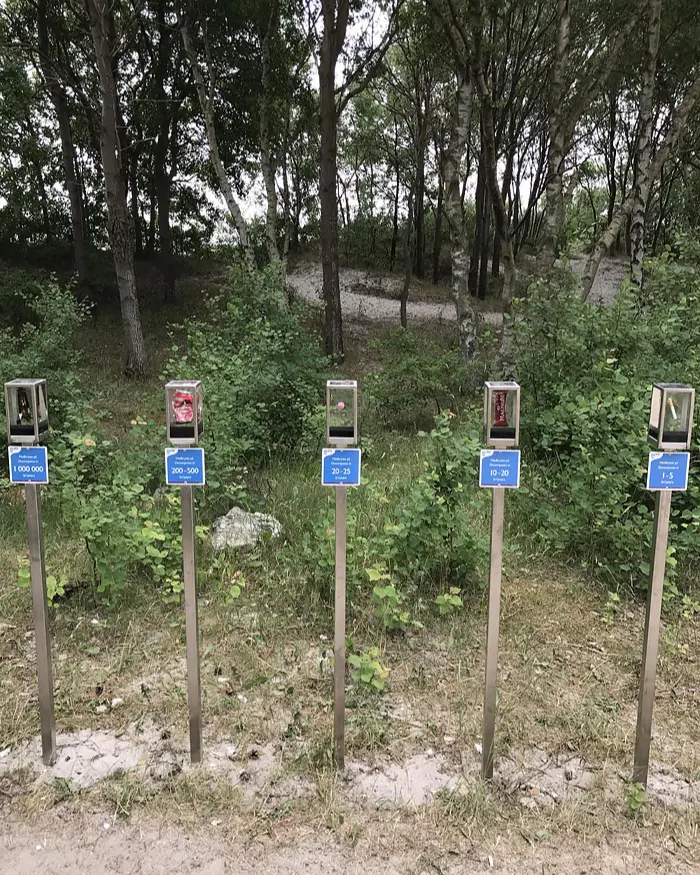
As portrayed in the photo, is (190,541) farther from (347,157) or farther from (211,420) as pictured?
(347,157)

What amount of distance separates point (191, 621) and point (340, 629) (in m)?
0.61

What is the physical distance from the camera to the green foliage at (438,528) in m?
3.98

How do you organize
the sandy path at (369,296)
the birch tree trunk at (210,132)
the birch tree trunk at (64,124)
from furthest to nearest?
the sandy path at (369,296)
the birch tree trunk at (64,124)
the birch tree trunk at (210,132)

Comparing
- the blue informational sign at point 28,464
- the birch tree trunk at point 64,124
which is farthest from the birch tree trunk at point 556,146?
the birch tree trunk at point 64,124

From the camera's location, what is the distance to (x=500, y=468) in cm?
253

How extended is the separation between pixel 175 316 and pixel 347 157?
569 inches

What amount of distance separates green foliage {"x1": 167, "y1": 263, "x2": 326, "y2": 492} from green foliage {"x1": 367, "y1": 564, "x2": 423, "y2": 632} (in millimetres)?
1840

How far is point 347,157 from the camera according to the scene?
2873cm

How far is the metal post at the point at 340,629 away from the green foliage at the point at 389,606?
1.67 ft

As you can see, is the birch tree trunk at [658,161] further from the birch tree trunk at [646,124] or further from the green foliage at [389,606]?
the green foliage at [389,606]

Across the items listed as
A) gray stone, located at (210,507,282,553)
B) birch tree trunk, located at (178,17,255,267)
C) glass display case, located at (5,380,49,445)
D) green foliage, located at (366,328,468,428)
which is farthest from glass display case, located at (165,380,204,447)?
birch tree trunk, located at (178,17,255,267)

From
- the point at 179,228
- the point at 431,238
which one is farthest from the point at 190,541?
the point at 431,238

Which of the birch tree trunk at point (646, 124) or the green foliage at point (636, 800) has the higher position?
the birch tree trunk at point (646, 124)

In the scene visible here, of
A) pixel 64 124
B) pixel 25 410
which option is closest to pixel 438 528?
pixel 25 410
